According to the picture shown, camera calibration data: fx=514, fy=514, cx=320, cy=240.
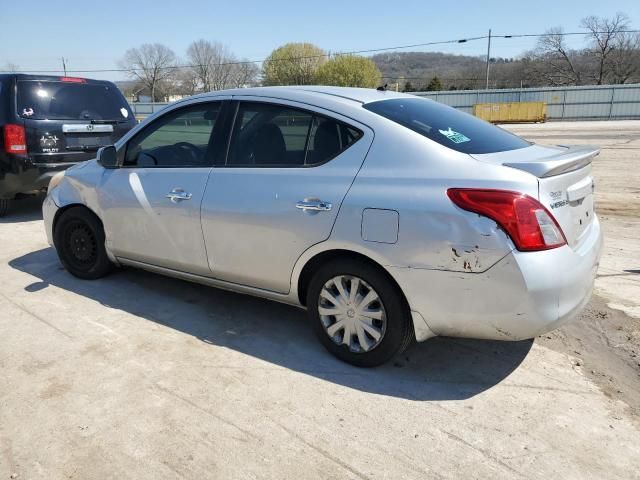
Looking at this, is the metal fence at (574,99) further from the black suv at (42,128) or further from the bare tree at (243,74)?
the black suv at (42,128)

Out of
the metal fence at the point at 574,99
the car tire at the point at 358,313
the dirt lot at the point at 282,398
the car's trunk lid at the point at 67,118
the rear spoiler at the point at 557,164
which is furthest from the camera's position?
the metal fence at the point at 574,99

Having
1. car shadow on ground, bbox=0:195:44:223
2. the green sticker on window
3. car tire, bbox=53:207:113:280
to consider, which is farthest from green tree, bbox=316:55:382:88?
the green sticker on window

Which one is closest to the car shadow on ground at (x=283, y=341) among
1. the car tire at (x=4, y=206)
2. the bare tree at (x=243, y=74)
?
the car tire at (x=4, y=206)

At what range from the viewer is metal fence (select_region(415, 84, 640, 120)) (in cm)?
4028

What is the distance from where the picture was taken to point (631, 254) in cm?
557

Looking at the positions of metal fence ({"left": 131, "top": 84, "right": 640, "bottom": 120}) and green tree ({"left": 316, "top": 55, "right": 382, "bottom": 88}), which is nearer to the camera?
metal fence ({"left": 131, "top": 84, "right": 640, "bottom": 120})

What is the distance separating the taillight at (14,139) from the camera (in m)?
6.69

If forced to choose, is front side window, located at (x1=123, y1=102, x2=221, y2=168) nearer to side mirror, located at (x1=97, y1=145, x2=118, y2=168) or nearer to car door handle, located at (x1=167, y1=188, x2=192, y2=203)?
side mirror, located at (x1=97, y1=145, x2=118, y2=168)

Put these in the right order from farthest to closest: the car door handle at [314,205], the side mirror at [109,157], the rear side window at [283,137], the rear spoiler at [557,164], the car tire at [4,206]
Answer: the car tire at [4,206], the side mirror at [109,157], the rear side window at [283,137], the car door handle at [314,205], the rear spoiler at [557,164]

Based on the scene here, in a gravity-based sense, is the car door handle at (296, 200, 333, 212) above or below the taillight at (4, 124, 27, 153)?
below

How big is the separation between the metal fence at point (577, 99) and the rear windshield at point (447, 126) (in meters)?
40.4

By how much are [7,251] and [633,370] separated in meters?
6.22

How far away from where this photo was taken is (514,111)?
40.4 meters

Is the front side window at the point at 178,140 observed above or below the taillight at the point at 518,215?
above
